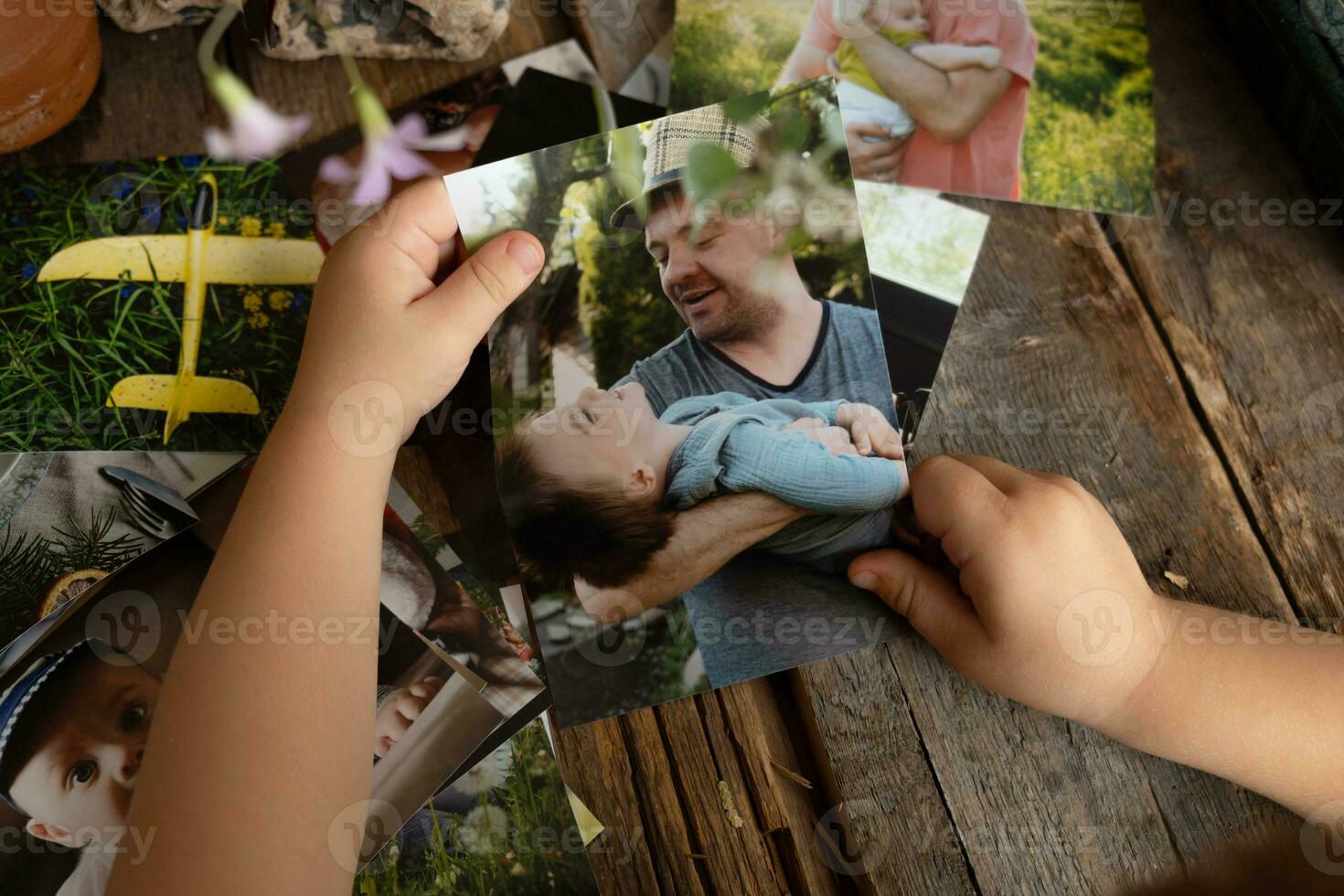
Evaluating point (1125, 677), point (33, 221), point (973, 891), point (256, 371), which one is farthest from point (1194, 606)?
point (33, 221)

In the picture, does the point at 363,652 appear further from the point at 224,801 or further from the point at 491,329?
the point at 491,329

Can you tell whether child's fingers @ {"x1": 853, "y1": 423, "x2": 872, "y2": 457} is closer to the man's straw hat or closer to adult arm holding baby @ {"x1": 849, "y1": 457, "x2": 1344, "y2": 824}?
adult arm holding baby @ {"x1": 849, "y1": 457, "x2": 1344, "y2": 824}

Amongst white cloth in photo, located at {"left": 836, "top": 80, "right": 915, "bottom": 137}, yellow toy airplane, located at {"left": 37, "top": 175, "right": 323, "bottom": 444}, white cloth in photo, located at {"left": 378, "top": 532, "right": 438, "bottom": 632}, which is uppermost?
white cloth in photo, located at {"left": 836, "top": 80, "right": 915, "bottom": 137}

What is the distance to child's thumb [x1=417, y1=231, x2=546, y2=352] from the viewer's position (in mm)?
647

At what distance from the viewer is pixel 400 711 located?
0.66 metres

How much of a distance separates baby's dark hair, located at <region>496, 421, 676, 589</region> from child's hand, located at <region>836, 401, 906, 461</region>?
0.14 metres

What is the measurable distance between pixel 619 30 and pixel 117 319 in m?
0.47

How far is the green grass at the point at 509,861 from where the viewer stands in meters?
0.64

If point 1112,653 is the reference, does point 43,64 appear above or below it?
above

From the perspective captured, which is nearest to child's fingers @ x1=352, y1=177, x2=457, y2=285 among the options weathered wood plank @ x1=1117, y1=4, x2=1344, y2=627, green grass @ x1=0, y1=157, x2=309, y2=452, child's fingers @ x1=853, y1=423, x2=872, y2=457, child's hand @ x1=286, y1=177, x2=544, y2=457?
child's hand @ x1=286, y1=177, x2=544, y2=457

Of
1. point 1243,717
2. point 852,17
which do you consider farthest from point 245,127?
point 1243,717

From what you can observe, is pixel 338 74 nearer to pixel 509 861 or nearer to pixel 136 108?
pixel 136 108

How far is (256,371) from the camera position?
720mm

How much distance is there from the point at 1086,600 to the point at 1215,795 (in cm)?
18
